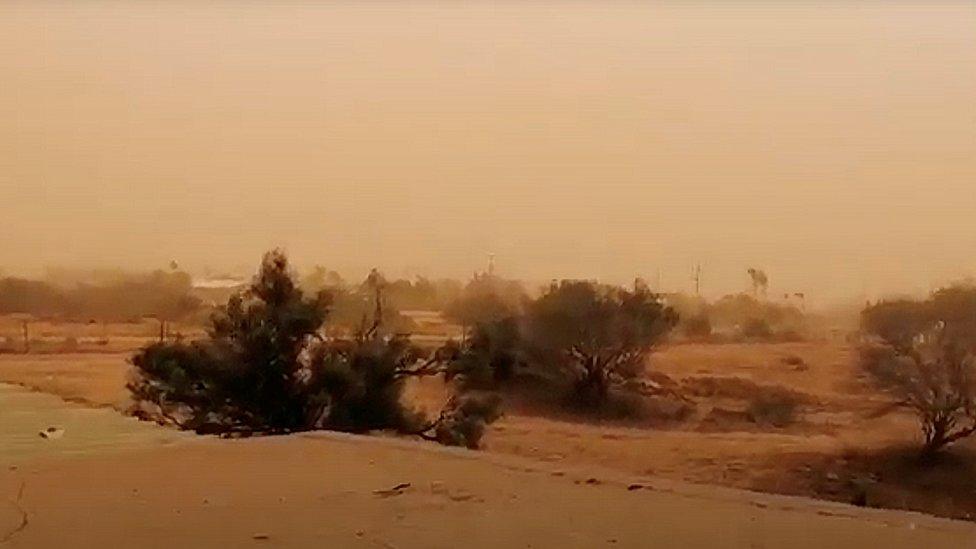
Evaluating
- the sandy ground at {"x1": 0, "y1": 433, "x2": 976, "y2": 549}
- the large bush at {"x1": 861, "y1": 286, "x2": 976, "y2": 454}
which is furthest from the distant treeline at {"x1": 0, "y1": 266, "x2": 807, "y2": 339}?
the sandy ground at {"x1": 0, "y1": 433, "x2": 976, "y2": 549}

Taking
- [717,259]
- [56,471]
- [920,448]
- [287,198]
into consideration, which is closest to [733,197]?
[717,259]

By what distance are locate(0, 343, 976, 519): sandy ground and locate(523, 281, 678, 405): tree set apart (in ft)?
0.39

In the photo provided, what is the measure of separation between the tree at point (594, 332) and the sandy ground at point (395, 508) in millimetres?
643

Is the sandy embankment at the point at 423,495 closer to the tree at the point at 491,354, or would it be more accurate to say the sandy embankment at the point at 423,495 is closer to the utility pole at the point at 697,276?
the tree at the point at 491,354

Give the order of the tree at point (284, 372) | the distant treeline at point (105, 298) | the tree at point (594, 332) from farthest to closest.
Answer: the tree at point (284, 372) < the distant treeline at point (105, 298) < the tree at point (594, 332)

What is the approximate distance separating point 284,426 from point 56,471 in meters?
1.61

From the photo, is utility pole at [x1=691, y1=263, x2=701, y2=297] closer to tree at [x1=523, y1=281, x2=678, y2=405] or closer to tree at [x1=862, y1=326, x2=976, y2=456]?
tree at [x1=523, y1=281, x2=678, y2=405]

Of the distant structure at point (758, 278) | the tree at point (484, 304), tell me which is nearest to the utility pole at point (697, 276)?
the distant structure at point (758, 278)

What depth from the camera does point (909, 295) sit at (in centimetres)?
509

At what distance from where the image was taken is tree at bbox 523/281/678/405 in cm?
555

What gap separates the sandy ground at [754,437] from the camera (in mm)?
4961

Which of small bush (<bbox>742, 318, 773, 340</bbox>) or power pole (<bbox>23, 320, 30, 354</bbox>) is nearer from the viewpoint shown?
small bush (<bbox>742, 318, 773, 340</bbox>)

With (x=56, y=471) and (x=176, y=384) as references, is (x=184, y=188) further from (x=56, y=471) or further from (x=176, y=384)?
(x=56, y=471)

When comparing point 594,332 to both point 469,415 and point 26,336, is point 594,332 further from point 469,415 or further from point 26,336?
point 26,336
